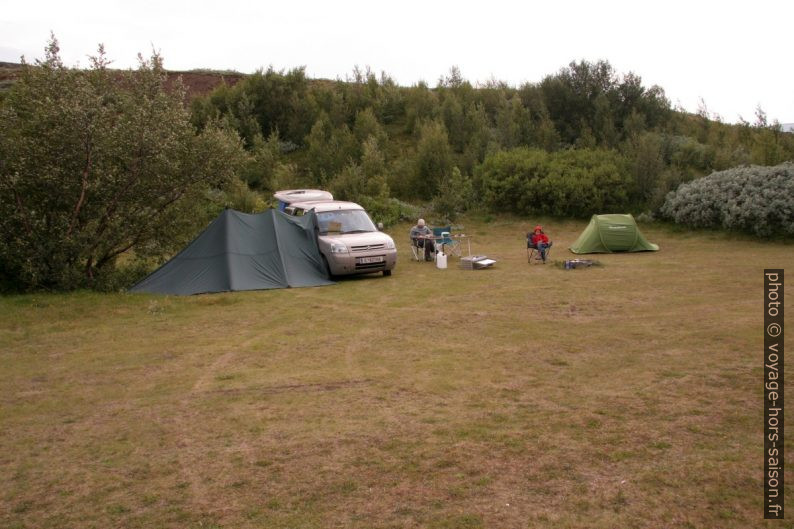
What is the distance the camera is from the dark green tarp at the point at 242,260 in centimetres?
1385

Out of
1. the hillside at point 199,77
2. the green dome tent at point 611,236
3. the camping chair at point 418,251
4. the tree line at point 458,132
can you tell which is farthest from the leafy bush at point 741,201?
the hillside at point 199,77

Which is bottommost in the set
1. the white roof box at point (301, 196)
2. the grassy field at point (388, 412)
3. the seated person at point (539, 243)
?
the grassy field at point (388, 412)

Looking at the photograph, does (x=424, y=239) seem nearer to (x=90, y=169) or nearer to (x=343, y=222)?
(x=343, y=222)

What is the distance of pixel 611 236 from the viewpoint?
18.2 metres

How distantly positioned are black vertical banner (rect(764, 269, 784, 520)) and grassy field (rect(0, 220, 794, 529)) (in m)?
0.08

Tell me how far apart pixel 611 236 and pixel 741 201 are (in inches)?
205

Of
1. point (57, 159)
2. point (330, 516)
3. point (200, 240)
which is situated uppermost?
point (57, 159)

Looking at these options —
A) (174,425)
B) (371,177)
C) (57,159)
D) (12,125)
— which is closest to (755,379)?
(174,425)

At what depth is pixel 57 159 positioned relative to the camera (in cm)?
1270

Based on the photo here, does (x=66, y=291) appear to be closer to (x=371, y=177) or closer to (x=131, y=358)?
(x=131, y=358)

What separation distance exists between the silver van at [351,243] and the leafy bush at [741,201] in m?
11.0

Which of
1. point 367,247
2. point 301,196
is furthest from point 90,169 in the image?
point 301,196

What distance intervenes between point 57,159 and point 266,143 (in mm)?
21055

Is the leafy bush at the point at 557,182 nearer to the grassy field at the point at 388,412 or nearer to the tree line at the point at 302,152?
the tree line at the point at 302,152
